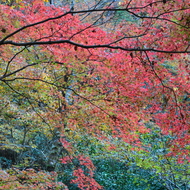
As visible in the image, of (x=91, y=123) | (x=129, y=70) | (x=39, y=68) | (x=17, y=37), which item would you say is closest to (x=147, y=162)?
(x=91, y=123)

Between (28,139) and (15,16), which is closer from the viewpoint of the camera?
(15,16)

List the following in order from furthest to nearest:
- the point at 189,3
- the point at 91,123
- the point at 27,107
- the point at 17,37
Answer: the point at 27,107
the point at 91,123
the point at 17,37
the point at 189,3

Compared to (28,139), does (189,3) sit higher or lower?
higher

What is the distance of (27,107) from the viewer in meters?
7.75

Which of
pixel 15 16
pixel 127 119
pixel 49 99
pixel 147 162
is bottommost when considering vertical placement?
pixel 147 162

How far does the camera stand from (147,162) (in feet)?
21.5

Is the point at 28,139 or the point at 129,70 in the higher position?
the point at 129,70

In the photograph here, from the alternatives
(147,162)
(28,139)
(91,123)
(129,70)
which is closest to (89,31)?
(129,70)

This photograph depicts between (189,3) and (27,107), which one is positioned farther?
(27,107)

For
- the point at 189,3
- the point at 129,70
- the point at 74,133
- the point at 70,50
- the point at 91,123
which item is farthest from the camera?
the point at 74,133

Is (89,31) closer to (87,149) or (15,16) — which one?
(15,16)

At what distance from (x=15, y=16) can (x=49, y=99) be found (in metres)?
2.87

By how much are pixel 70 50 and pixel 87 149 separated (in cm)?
503

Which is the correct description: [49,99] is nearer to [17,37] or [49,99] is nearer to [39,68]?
[39,68]
